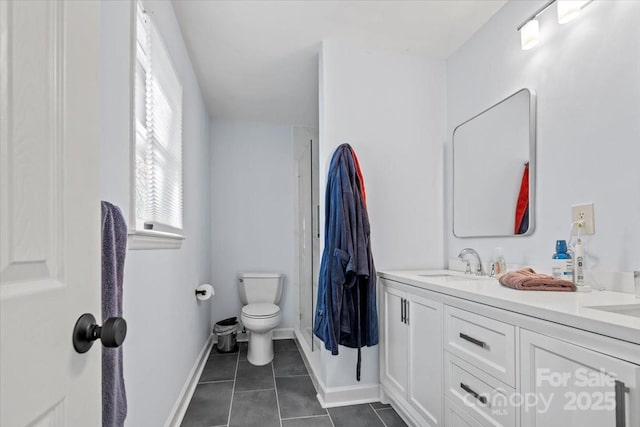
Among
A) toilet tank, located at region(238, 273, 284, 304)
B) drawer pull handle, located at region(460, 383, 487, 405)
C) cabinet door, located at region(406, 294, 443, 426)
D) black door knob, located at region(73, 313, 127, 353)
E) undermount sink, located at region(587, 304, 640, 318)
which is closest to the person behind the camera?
black door knob, located at region(73, 313, 127, 353)

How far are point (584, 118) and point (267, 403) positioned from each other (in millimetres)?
2342

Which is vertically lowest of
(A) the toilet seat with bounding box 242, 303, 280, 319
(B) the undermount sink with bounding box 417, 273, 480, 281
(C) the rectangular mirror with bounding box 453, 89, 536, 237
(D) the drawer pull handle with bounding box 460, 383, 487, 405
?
(A) the toilet seat with bounding box 242, 303, 280, 319

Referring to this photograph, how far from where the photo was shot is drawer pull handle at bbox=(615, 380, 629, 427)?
0.80 m

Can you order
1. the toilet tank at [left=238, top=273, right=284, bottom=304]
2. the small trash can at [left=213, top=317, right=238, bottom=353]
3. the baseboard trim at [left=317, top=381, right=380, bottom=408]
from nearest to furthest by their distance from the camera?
the baseboard trim at [left=317, top=381, right=380, bottom=408], the small trash can at [left=213, top=317, right=238, bottom=353], the toilet tank at [left=238, top=273, right=284, bottom=304]

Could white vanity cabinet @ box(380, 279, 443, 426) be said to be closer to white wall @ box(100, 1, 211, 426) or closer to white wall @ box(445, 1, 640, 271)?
white wall @ box(445, 1, 640, 271)

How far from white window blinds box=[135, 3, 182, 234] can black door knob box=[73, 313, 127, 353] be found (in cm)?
88

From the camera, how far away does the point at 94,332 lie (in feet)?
1.82

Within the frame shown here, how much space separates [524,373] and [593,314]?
0.31 metres

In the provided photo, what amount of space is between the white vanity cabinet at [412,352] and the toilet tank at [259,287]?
4.90 ft

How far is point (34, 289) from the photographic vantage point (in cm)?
44

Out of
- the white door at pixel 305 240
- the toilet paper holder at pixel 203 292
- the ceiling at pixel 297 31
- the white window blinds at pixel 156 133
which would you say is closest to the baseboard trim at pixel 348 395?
the white door at pixel 305 240

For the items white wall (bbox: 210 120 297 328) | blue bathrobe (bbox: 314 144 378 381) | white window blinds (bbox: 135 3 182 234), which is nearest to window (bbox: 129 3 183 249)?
white window blinds (bbox: 135 3 182 234)

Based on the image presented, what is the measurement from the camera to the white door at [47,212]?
0.40 metres

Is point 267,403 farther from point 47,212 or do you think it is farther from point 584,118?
point 584,118
